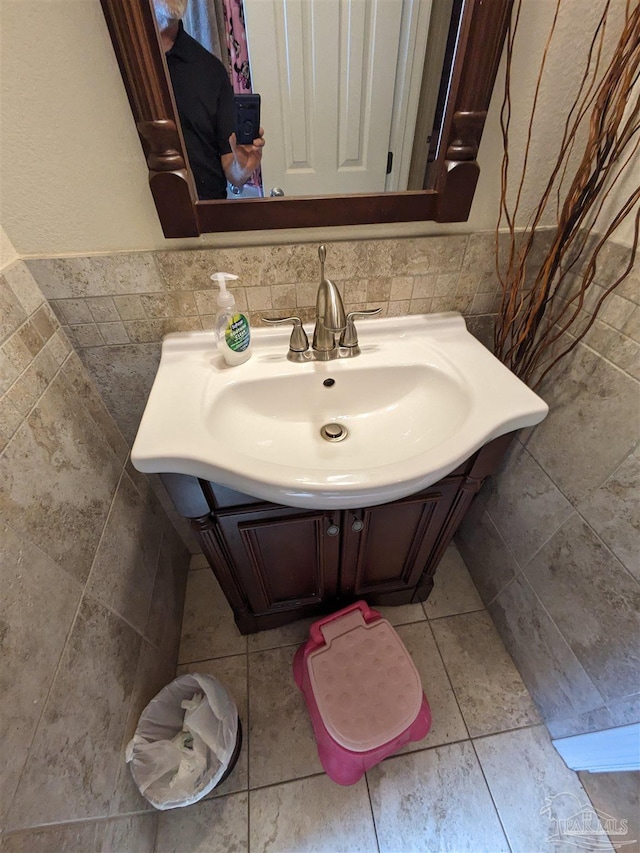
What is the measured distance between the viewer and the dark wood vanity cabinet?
75 centimetres

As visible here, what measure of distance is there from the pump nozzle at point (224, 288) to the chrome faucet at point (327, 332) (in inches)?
3.5

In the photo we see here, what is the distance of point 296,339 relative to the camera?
758 millimetres

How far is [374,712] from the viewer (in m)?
0.85

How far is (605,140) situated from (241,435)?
33.3 inches

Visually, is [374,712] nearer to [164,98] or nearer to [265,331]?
[265,331]

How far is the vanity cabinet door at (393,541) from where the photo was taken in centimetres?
80

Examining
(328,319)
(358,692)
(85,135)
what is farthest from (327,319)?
(358,692)

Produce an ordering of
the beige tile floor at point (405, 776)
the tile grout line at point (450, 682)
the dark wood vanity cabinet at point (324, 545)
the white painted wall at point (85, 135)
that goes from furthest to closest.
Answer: the tile grout line at point (450, 682), the beige tile floor at point (405, 776), the dark wood vanity cabinet at point (324, 545), the white painted wall at point (85, 135)

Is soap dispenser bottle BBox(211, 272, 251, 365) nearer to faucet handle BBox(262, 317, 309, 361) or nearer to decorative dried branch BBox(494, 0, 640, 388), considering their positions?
faucet handle BBox(262, 317, 309, 361)

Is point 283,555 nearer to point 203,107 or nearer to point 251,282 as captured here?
point 251,282

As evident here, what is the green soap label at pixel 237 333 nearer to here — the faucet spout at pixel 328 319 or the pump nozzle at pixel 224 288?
the pump nozzle at pixel 224 288

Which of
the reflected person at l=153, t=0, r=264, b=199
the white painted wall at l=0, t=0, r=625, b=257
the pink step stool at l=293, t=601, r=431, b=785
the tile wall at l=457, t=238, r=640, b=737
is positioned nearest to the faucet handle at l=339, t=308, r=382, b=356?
the white painted wall at l=0, t=0, r=625, b=257

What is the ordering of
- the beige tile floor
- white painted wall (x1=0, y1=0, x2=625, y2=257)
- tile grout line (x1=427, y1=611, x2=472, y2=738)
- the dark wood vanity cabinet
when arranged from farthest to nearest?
tile grout line (x1=427, y1=611, x2=472, y2=738)
the beige tile floor
the dark wood vanity cabinet
white painted wall (x1=0, y1=0, x2=625, y2=257)

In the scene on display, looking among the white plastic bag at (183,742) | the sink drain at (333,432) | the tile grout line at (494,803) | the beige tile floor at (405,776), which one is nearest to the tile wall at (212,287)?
the sink drain at (333,432)
